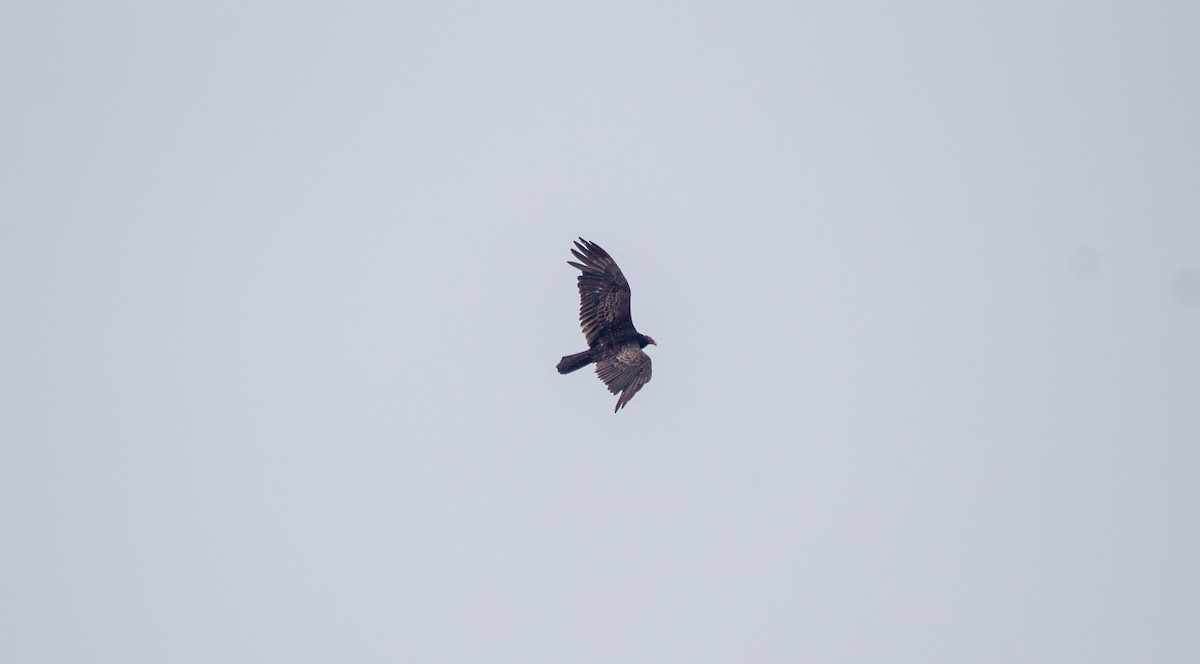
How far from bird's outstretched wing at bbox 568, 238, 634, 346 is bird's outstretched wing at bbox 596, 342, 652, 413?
2.75ft

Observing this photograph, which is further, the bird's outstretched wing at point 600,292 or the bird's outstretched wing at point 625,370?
the bird's outstretched wing at point 600,292

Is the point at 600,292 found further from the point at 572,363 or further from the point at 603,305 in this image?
the point at 572,363

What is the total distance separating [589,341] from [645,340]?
159cm

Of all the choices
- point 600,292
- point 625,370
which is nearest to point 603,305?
point 600,292

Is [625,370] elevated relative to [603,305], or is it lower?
lower

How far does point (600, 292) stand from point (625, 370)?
239 cm

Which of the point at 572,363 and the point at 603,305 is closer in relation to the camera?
the point at 572,363

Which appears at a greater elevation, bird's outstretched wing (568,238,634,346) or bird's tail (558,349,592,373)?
bird's outstretched wing (568,238,634,346)

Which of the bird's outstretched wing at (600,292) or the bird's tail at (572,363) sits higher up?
the bird's outstretched wing at (600,292)

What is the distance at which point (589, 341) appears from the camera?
29750 mm

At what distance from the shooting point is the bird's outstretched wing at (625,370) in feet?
92.5

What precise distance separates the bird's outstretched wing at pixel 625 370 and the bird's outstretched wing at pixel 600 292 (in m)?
0.84

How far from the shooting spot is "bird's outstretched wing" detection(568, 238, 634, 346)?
29.8m

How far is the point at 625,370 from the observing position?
2862 cm
